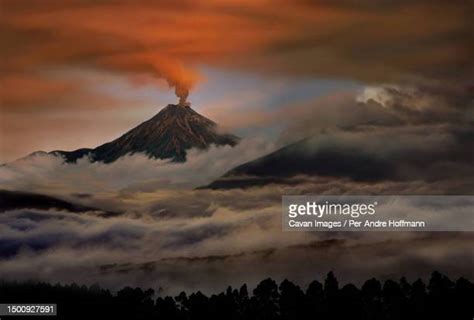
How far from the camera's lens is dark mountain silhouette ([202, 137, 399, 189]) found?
15461 millimetres

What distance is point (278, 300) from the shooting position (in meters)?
15.3

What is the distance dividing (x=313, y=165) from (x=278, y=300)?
4.00 ft

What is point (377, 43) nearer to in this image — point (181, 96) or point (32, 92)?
point (181, 96)

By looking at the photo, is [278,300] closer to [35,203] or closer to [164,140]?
[164,140]

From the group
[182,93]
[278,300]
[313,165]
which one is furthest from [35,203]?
[313,165]

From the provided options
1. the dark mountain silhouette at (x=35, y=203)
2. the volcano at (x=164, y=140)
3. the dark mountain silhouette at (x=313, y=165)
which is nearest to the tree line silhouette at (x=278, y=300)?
the dark mountain silhouette at (x=35, y=203)

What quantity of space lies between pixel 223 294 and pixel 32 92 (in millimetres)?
2448

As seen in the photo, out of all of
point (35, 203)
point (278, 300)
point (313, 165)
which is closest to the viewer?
point (278, 300)

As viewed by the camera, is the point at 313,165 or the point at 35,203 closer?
the point at 313,165

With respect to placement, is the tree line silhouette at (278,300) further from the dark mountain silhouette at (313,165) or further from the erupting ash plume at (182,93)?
the erupting ash plume at (182,93)

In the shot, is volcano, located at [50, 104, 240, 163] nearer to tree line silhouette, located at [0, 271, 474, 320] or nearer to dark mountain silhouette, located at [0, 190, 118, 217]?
dark mountain silhouette, located at [0, 190, 118, 217]

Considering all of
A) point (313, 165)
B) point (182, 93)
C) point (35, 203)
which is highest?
point (182, 93)

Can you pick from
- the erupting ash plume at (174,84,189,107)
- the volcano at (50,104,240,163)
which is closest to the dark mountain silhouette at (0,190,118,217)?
the volcano at (50,104,240,163)

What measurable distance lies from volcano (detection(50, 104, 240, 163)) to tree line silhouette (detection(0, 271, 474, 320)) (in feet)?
3.85
